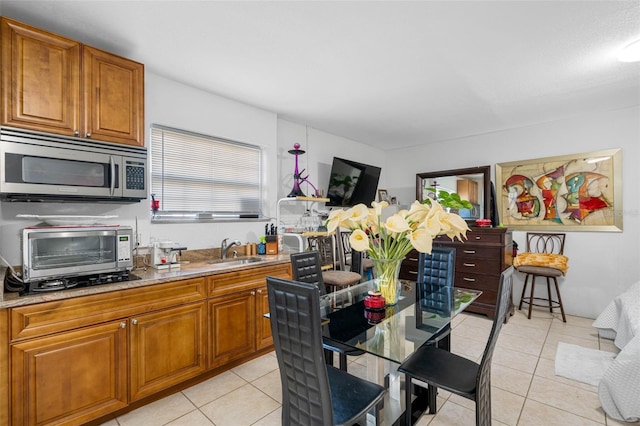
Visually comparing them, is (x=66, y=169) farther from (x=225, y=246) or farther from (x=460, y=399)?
(x=460, y=399)

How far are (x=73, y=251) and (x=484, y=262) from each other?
4277 millimetres

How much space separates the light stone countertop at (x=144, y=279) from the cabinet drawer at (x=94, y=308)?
0.03 m

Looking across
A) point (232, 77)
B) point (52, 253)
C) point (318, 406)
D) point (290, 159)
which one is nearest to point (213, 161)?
point (232, 77)

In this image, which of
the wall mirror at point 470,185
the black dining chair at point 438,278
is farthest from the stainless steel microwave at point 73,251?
the wall mirror at point 470,185

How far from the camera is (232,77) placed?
2.73 metres

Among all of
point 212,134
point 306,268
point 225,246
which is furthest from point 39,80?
point 306,268

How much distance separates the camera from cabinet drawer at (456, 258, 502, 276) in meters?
3.82

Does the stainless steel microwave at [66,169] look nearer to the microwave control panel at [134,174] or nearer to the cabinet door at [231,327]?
the microwave control panel at [134,174]

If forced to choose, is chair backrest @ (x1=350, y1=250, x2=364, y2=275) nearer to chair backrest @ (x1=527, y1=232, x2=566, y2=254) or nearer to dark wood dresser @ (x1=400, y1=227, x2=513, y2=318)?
dark wood dresser @ (x1=400, y1=227, x2=513, y2=318)

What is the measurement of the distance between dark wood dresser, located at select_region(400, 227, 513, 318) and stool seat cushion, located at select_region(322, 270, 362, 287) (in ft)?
5.42

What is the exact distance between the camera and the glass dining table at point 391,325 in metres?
1.47

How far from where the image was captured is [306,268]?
7.82 feet

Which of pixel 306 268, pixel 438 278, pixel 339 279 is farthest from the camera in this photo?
pixel 339 279

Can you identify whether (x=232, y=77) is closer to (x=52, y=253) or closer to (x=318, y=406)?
(x=52, y=253)
